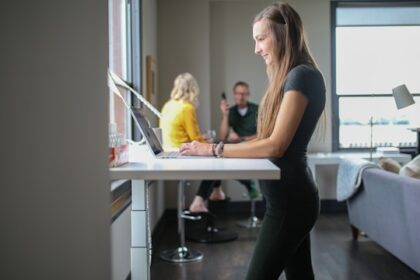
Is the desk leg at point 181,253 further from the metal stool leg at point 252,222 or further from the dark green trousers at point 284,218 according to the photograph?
the dark green trousers at point 284,218

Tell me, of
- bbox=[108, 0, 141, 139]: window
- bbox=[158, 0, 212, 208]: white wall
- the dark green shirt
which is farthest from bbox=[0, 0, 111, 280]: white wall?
bbox=[158, 0, 212, 208]: white wall

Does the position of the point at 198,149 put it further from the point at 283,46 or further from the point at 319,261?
the point at 319,261

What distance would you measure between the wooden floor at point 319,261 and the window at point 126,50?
1.03 m

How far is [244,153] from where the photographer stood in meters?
1.50

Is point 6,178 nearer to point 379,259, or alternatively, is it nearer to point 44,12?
point 44,12

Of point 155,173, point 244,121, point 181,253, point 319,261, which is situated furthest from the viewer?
point 244,121

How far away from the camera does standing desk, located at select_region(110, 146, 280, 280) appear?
4.36 ft

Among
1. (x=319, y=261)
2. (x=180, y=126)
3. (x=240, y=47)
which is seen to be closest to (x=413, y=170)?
(x=319, y=261)

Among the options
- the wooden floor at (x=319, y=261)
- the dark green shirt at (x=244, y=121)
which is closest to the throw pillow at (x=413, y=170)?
the wooden floor at (x=319, y=261)

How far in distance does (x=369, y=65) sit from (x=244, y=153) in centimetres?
443

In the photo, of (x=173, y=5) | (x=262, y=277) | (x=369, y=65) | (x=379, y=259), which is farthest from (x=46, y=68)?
(x=369, y=65)

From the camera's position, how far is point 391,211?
10.2ft

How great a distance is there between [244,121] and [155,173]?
3.84 m

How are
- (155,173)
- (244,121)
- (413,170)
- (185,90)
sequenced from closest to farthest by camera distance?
1. (155,173)
2. (413,170)
3. (185,90)
4. (244,121)
